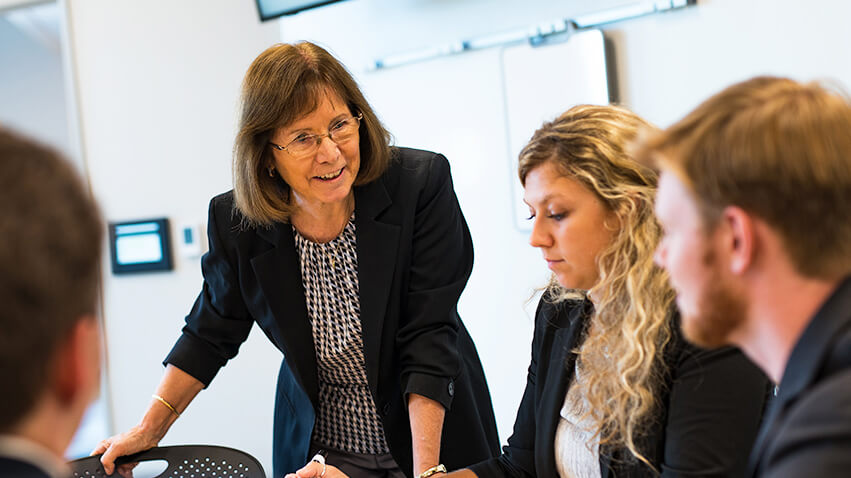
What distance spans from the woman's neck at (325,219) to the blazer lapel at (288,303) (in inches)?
1.9

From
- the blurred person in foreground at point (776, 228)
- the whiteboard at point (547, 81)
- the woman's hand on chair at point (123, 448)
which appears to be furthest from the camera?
the whiteboard at point (547, 81)

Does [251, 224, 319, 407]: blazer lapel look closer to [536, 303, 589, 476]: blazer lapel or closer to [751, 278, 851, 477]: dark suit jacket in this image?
[536, 303, 589, 476]: blazer lapel

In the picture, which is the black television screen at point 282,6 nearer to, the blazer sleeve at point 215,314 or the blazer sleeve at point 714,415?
the blazer sleeve at point 215,314

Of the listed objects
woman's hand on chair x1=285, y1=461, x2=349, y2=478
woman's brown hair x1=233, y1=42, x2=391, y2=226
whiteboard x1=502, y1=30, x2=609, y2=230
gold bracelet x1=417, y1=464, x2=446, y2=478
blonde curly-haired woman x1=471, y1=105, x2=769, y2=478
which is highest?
whiteboard x1=502, y1=30, x2=609, y2=230

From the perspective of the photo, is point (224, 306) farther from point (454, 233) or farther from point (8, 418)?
point (8, 418)

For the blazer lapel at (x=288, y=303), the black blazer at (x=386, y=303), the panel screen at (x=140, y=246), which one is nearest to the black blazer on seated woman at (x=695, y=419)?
the black blazer at (x=386, y=303)

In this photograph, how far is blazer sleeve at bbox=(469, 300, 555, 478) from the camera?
1512 millimetres

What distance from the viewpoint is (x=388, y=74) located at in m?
2.91

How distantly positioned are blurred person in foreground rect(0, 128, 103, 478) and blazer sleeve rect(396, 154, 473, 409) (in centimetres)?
100

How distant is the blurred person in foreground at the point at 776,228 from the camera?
2.45ft

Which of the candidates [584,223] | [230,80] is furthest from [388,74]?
[584,223]

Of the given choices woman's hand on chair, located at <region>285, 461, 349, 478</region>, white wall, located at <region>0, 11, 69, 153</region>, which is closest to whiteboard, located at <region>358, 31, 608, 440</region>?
woman's hand on chair, located at <region>285, 461, 349, 478</region>

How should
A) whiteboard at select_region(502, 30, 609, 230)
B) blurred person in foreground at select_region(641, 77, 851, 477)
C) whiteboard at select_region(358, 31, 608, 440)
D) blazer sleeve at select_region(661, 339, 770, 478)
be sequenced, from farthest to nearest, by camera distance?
1. whiteboard at select_region(358, 31, 608, 440)
2. whiteboard at select_region(502, 30, 609, 230)
3. blazer sleeve at select_region(661, 339, 770, 478)
4. blurred person in foreground at select_region(641, 77, 851, 477)

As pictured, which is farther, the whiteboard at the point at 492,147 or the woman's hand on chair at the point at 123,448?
the whiteboard at the point at 492,147
